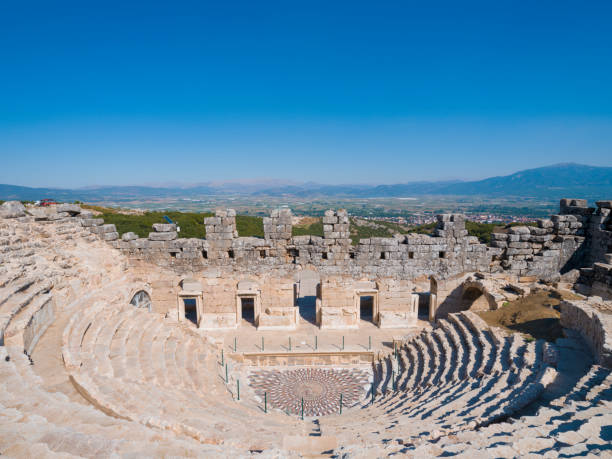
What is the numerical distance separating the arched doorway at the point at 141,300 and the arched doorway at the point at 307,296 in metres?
6.34

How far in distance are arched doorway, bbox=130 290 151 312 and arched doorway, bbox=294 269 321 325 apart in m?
6.34

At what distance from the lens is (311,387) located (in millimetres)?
11055

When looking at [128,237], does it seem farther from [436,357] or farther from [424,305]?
[424,305]

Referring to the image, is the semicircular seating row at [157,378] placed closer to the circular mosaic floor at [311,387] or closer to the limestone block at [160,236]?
the circular mosaic floor at [311,387]

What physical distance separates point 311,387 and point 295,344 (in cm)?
209

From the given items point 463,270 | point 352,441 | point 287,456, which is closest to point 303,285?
point 463,270

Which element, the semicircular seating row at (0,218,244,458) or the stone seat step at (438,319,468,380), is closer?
the semicircular seating row at (0,218,244,458)

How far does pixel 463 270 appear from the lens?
14258 millimetres

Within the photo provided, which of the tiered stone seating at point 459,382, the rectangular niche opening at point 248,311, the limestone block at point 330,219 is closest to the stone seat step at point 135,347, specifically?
the tiered stone seating at point 459,382

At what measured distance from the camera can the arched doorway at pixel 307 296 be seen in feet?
49.1

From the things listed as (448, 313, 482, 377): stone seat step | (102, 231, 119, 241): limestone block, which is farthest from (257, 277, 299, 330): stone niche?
(102, 231, 119, 241): limestone block

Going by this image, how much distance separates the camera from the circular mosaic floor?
33.2ft

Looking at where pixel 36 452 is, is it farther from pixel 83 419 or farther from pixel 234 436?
pixel 234 436

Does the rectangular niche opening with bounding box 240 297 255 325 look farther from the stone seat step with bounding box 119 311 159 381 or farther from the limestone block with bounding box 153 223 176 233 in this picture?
the stone seat step with bounding box 119 311 159 381
